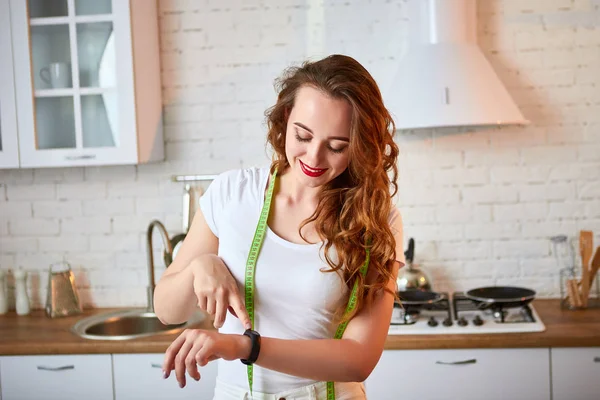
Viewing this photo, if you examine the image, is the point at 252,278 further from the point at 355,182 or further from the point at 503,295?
the point at 503,295

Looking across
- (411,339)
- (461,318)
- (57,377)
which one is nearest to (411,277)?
(461,318)

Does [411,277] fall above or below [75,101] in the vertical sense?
below

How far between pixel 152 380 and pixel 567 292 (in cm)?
178

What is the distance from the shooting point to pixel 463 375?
2.79 meters

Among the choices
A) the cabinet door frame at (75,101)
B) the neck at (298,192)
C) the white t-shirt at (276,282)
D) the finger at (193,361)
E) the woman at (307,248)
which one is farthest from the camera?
the cabinet door frame at (75,101)

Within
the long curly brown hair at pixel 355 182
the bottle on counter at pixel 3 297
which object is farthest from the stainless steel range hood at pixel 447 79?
the bottle on counter at pixel 3 297

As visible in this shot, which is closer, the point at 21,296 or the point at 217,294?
the point at 217,294

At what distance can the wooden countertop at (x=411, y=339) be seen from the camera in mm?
2729

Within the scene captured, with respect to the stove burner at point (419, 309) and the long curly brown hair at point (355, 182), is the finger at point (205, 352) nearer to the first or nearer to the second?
the long curly brown hair at point (355, 182)

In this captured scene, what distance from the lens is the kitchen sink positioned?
3209 mm

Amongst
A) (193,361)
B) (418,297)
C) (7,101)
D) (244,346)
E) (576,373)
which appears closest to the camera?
(193,361)

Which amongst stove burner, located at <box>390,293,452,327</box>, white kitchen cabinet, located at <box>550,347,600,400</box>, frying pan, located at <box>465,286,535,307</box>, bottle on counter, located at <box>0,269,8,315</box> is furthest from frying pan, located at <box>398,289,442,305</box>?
bottle on counter, located at <box>0,269,8,315</box>

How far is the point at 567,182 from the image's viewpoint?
130 inches

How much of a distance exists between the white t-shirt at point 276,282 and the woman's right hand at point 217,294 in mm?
188
